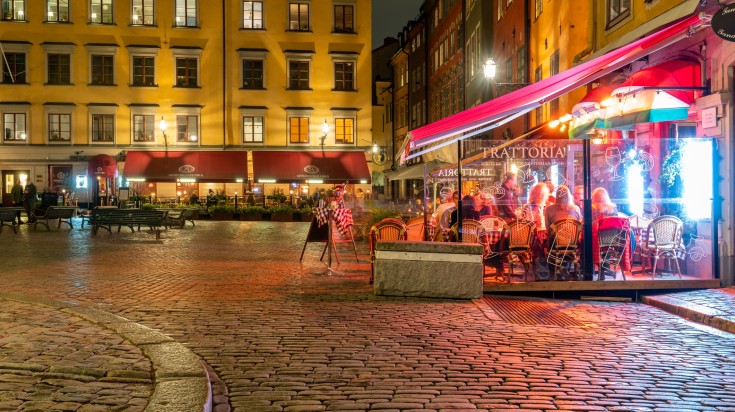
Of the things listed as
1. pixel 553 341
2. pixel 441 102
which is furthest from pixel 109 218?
pixel 441 102

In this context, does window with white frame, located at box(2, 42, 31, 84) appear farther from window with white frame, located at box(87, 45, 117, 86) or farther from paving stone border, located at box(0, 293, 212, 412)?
paving stone border, located at box(0, 293, 212, 412)

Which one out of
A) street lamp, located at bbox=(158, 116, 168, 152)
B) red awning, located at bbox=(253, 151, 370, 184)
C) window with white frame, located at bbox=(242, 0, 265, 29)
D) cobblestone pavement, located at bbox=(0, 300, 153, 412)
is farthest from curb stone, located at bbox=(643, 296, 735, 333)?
window with white frame, located at bbox=(242, 0, 265, 29)

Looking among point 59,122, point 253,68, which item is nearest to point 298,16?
point 253,68

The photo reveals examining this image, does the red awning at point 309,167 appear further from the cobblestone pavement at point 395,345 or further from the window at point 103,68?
the cobblestone pavement at point 395,345

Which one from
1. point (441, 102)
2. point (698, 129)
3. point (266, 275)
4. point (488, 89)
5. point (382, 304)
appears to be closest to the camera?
point (382, 304)

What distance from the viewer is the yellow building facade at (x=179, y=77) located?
42.6 meters

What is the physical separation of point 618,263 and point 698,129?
2913 mm

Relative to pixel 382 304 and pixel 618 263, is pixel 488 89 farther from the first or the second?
pixel 382 304

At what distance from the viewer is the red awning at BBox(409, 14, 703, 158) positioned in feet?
33.2

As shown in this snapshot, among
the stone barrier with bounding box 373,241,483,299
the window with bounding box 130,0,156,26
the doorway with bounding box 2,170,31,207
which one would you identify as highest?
the window with bounding box 130,0,156,26

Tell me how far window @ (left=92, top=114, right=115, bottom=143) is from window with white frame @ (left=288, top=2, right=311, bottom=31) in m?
12.0

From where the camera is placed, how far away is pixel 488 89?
95.6ft

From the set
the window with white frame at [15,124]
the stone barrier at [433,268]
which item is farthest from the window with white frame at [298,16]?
the stone barrier at [433,268]

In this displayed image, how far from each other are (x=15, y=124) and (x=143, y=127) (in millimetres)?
7287
